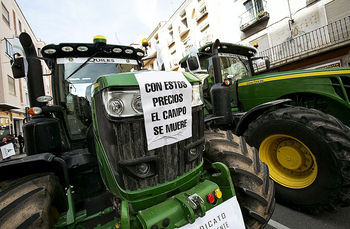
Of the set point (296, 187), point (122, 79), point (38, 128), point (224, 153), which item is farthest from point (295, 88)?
point (38, 128)

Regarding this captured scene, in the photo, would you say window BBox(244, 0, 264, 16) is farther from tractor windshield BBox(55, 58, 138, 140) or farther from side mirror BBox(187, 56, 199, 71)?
tractor windshield BBox(55, 58, 138, 140)

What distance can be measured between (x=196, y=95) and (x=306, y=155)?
201 cm

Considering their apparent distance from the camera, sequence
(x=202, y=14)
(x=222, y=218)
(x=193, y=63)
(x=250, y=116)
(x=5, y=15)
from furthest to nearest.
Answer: (x=202, y=14), (x=5, y=15), (x=250, y=116), (x=193, y=63), (x=222, y=218)

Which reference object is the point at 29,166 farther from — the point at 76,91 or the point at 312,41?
the point at 312,41

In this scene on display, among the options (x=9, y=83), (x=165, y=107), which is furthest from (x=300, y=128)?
(x=9, y=83)


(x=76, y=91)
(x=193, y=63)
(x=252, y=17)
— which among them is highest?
(x=252, y=17)

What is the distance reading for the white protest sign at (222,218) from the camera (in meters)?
1.37

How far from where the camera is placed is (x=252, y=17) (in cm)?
1452

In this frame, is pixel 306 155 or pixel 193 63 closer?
pixel 193 63

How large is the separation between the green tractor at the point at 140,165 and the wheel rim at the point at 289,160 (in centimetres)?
109

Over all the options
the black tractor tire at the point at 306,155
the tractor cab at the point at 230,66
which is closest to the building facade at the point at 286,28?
the tractor cab at the point at 230,66

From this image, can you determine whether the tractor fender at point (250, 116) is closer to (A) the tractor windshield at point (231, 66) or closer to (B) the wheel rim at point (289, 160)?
(B) the wheel rim at point (289, 160)

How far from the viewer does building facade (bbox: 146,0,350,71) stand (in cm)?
1011

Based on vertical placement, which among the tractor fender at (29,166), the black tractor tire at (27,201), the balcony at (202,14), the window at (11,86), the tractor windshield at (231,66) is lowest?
the black tractor tire at (27,201)
